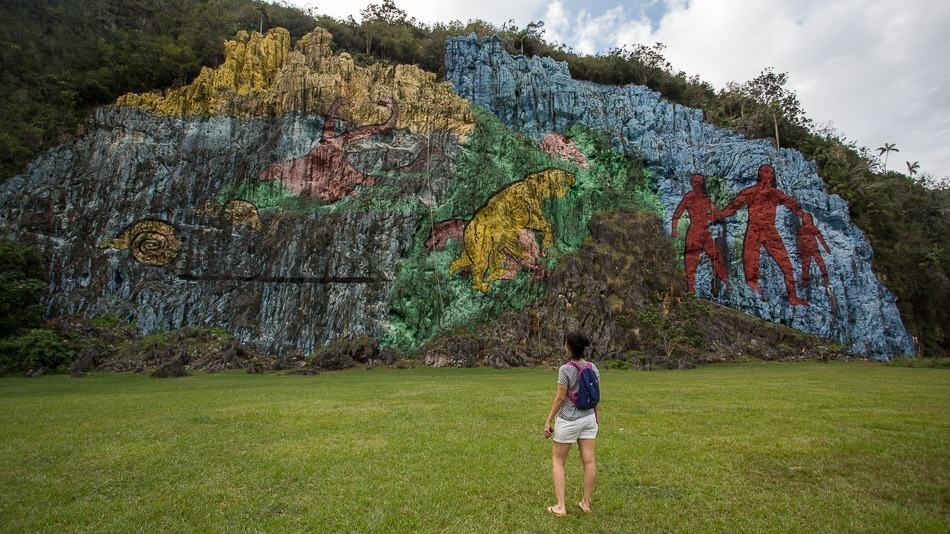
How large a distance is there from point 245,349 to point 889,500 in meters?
31.8

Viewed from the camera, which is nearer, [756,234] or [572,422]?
[572,422]

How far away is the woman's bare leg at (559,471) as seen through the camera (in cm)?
570

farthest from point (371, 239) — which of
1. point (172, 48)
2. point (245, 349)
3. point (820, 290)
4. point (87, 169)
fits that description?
point (820, 290)

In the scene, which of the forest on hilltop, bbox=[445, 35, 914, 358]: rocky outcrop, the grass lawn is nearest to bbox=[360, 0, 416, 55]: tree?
the forest on hilltop

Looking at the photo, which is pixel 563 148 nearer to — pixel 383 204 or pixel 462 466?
pixel 383 204

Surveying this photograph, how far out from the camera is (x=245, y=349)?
31141mm

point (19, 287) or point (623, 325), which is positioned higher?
point (19, 287)

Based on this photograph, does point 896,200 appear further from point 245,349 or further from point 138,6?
point 138,6

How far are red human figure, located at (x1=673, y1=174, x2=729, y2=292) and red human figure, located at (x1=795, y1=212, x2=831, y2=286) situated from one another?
595 cm

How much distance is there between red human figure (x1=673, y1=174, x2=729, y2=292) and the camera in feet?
132

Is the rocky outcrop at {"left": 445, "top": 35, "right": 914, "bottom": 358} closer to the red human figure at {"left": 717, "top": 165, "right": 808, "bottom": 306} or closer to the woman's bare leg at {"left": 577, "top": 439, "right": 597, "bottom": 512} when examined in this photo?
the red human figure at {"left": 717, "top": 165, "right": 808, "bottom": 306}

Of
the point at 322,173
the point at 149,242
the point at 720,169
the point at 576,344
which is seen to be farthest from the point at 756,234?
the point at 149,242

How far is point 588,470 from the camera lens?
5.84 meters

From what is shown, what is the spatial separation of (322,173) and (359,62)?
1362 centimetres
